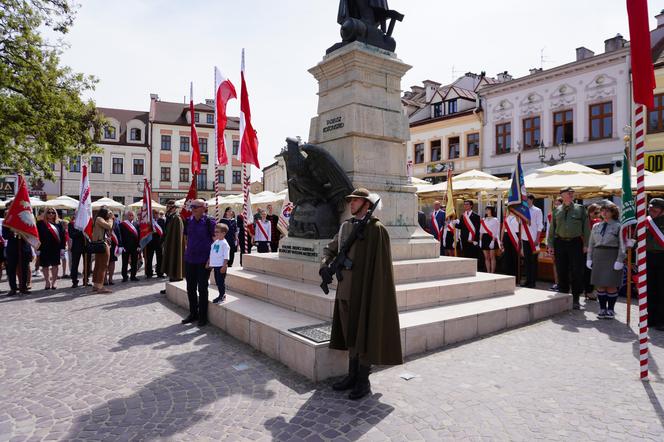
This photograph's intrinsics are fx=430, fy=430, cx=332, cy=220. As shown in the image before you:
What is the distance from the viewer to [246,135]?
10.8 meters

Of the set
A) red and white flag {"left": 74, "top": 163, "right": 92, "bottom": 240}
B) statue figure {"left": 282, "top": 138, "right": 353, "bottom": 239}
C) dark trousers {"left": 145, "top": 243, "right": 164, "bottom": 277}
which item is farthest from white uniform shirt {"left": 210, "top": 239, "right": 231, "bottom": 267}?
dark trousers {"left": 145, "top": 243, "right": 164, "bottom": 277}

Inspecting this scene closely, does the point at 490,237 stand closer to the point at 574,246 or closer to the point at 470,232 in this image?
the point at 470,232

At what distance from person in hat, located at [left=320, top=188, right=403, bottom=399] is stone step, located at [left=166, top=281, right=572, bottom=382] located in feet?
1.39

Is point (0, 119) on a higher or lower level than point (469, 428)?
higher

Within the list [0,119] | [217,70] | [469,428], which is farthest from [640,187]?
[0,119]

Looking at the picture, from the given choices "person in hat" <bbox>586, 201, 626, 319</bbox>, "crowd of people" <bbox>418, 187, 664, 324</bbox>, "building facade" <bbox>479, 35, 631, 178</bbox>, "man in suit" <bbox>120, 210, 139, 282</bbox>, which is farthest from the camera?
"building facade" <bbox>479, 35, 631, 178</bbox>

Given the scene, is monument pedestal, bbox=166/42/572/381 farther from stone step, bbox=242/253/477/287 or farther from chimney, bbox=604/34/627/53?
chimney, bbox=604/34/627/53

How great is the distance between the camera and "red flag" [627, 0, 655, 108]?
14.9ft

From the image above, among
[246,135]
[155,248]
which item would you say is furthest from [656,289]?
[155,248]

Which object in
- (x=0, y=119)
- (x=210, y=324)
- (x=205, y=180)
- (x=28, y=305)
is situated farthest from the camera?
(x=205, y=180)

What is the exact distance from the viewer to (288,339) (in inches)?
185

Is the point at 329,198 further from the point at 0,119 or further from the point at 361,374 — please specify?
the point at 0,119

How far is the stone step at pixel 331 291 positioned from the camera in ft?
18.8

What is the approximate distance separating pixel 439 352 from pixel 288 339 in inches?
73.0
